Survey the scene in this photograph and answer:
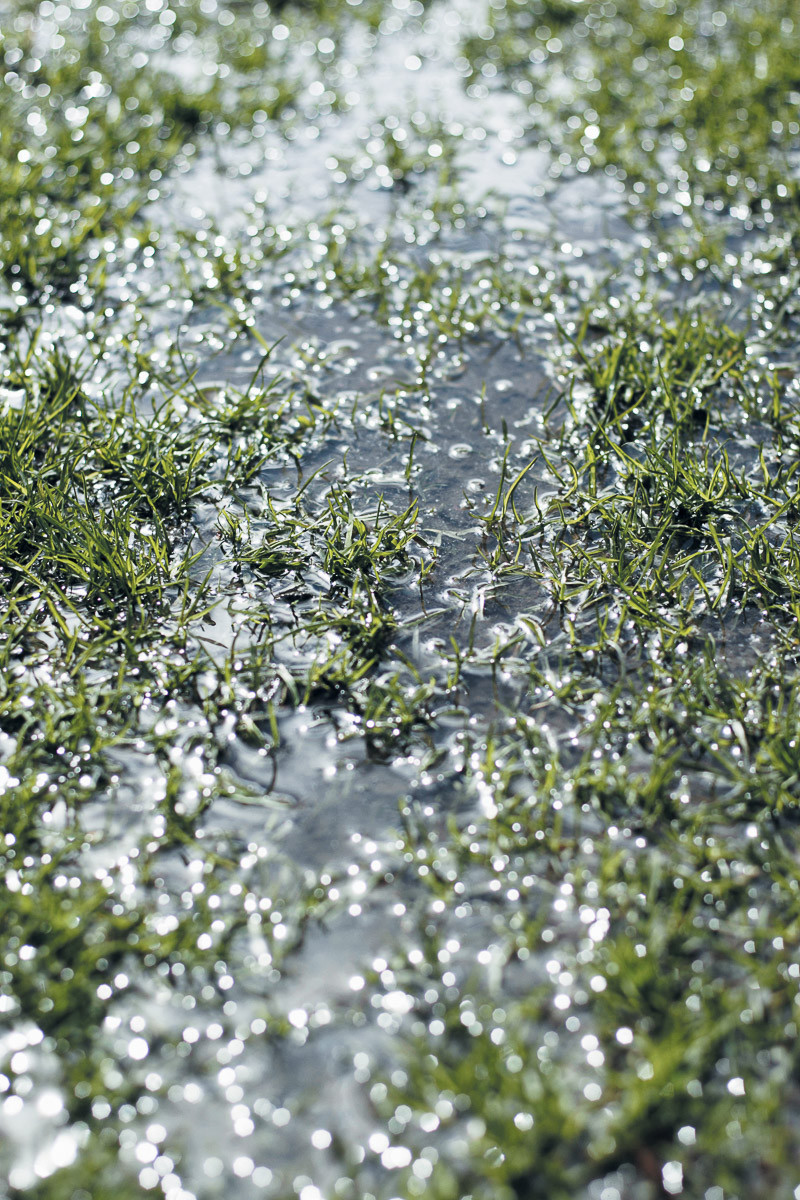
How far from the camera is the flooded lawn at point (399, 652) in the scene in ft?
4.97

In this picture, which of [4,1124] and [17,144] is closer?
[4,1124]

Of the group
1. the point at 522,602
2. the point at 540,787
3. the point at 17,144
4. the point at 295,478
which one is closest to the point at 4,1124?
the point at 540,787

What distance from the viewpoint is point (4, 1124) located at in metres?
1.50

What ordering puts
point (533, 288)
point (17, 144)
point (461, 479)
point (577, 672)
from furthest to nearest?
point (17, 144) → point (533, 288) → point (461, 479) → point (577, 672)

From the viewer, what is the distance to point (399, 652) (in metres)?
2.15

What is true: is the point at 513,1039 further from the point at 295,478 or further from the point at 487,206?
the point at 487,206

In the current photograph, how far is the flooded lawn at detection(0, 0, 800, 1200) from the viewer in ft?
4.97

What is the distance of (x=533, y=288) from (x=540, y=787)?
1.96 meters

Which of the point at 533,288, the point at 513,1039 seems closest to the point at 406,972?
the point at 513,1039

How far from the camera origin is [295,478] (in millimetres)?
2641

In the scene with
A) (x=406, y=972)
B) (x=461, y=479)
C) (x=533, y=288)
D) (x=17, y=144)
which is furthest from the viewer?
(x=17, y=144)

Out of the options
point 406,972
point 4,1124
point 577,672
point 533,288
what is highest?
point 533,288

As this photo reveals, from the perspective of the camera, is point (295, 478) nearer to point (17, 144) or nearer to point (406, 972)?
point (406, 972)

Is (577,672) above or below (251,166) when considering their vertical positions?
below
